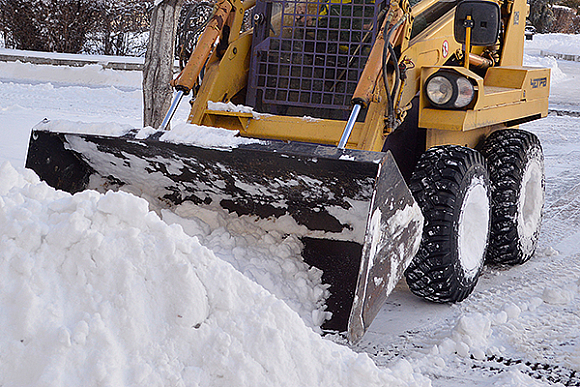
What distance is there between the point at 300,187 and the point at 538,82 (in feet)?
8.18

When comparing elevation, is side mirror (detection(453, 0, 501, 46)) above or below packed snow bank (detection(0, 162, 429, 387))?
above

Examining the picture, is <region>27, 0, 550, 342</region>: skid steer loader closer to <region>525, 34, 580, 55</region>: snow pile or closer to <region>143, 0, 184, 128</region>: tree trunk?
<region>143, 0, 184, 128</region>: tree trunk

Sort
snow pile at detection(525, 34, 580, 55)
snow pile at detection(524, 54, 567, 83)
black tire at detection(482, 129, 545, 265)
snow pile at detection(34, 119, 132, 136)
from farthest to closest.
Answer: snow pile at detection(525, 34, 580, 55)
snow pile at detection(524, 54, 567, 83)
black tire at detection(482, 129, 545, 265)
snow pile at detection(34, 119, 132, 136)

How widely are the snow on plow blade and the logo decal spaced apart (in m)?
1.95

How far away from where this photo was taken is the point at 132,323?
2.15m

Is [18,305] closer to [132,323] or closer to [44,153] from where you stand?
[132,323]

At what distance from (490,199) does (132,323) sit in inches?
95.5

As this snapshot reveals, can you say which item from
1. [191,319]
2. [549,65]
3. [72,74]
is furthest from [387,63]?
[549,65]

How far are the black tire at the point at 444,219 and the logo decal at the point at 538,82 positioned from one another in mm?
1322

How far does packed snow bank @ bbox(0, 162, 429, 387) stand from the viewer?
2027mm

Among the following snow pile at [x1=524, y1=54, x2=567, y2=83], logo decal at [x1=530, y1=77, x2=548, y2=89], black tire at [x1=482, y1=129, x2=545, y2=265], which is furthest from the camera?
snow pile at [x1=524, y1=54, x2=567, y2=83]

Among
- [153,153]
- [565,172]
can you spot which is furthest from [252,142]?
[565,172]

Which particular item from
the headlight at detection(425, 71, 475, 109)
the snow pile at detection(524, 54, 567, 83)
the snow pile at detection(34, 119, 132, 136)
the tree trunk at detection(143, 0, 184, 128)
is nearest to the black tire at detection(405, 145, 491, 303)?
the headlight at detection(425, 71, 475, 109)

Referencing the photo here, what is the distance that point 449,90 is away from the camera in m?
3.73
